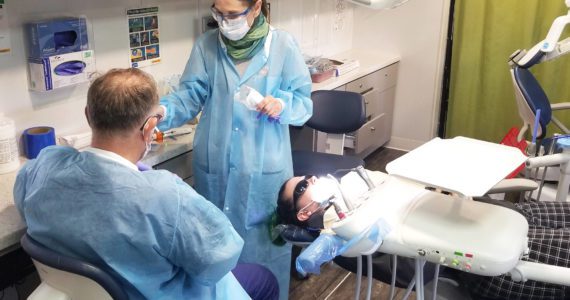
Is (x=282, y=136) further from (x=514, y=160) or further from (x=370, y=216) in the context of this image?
(x=514, y=160)

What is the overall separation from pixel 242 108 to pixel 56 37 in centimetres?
75

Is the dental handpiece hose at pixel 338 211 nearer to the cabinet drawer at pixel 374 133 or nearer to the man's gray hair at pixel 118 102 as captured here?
the man's gray hair at pixel 118 102

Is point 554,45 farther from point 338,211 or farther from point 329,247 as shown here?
point 329,247

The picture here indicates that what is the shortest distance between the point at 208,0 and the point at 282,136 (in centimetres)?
106

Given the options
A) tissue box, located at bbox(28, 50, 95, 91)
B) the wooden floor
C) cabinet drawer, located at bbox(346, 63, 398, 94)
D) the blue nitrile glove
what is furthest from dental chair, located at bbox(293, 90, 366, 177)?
the blue nitrile glove

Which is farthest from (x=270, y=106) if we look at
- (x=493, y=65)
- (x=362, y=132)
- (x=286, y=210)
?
(x=493, y=65)

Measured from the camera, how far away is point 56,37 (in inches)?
79.5

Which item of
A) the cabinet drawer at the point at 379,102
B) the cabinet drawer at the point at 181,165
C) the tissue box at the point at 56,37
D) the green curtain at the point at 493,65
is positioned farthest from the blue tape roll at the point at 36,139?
the green curtain at the point at 493,65

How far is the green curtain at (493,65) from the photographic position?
3428mm

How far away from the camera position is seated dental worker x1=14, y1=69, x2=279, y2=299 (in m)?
1.14

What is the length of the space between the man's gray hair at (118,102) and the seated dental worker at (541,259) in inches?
44.2

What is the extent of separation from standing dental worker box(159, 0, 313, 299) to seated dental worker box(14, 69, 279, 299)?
2.26 ft

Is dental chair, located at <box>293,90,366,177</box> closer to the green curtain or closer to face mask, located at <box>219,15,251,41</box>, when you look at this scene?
face mask, located at <box>219,15,251,41</box>

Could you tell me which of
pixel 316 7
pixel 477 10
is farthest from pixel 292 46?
pixel 477 10
